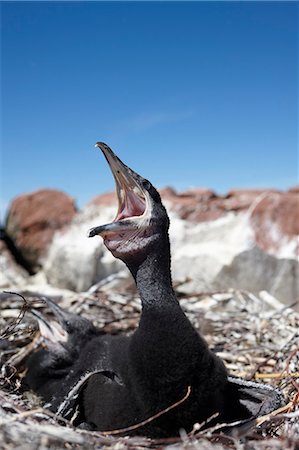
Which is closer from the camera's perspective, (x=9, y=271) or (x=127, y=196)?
(x=127, y=196)

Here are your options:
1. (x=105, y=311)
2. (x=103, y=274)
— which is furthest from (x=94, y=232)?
(x=103, y=274)

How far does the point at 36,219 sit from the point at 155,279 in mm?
4816

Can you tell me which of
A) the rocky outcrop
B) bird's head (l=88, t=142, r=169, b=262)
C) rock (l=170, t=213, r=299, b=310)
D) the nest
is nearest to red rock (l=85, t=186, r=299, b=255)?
the rocky outcrop

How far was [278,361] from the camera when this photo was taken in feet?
10.2

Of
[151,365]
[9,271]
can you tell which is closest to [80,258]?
[9,271]

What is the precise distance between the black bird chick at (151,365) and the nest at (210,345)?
0.37 feet

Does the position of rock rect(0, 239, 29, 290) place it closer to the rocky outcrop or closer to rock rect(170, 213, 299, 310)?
the rocky outcrop

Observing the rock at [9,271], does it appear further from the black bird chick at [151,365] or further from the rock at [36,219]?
the black bird chick at [151,365]

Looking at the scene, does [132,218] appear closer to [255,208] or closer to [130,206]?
[130,206]

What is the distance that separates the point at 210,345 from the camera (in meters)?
3.55

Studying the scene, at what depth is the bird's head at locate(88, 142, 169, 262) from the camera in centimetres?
229

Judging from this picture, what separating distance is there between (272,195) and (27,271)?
307cm

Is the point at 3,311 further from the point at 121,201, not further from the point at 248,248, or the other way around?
the point at 248,248

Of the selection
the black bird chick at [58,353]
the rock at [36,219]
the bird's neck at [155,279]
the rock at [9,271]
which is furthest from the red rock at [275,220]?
the bird's neck at [155,279]
